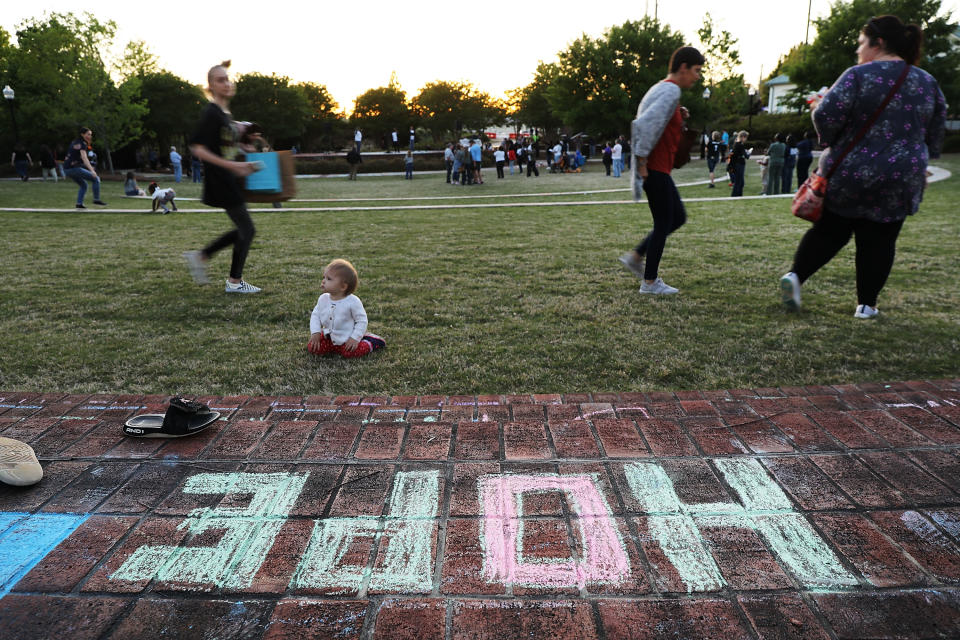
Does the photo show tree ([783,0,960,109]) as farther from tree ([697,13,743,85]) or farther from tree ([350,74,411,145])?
tree ([350,74,411,145])

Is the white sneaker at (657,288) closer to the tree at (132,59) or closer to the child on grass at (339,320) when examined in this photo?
the child on grass at (339,320)

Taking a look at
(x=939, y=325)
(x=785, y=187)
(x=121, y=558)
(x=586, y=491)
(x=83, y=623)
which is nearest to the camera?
(x=83, y=623)

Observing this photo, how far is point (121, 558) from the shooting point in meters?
2.02

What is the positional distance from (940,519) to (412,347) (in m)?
2.89

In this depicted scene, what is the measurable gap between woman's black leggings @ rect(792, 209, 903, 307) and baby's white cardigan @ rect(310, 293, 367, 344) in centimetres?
319

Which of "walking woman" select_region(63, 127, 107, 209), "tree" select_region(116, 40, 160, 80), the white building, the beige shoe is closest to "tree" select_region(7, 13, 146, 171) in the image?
"tree" select_region(116, 40, 160, 80)

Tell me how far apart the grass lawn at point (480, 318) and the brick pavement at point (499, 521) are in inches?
19.4

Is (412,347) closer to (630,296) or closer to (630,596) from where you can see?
(630,296)

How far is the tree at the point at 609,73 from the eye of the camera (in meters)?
49.1

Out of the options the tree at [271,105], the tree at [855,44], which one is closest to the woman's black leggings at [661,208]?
the tree at [855,44]

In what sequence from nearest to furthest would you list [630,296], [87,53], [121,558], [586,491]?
[121,558], [586,491], [630,296], [87,53]

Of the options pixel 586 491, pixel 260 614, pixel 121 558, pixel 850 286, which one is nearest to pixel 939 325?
pixel 850 286

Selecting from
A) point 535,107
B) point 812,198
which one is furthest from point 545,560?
point 535,107

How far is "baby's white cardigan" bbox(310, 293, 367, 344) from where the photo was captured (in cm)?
400
